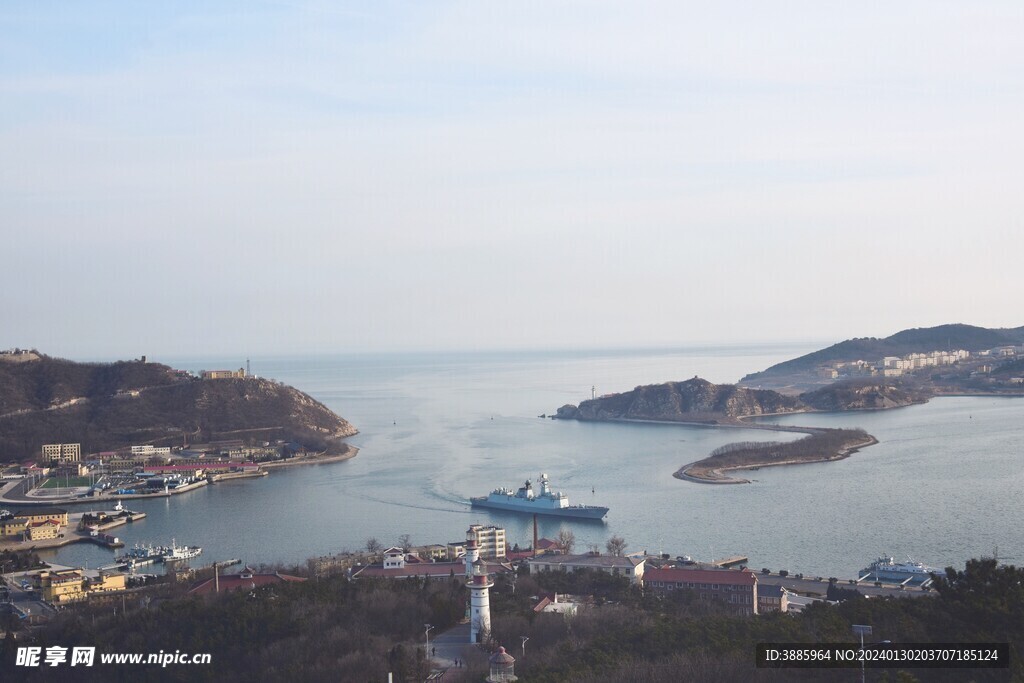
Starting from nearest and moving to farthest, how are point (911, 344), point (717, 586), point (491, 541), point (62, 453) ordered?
point (717, 586), point (491, 541), point (62, 453), point (911, 344)

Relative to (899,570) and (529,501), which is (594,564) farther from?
(529,501)

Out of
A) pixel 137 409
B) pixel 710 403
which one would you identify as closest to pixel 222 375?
pixel 137 409

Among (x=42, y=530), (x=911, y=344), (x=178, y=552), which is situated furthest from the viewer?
(x=911, y=344)

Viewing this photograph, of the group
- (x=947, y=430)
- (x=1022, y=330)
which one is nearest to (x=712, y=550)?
(x=947, y=430)

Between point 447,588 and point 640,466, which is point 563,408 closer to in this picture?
point 640,466

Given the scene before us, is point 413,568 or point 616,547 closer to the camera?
point 413,568

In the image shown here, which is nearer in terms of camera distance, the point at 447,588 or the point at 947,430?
the point at 447,588

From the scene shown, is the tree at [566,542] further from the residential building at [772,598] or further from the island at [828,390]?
the island at [828,390]
